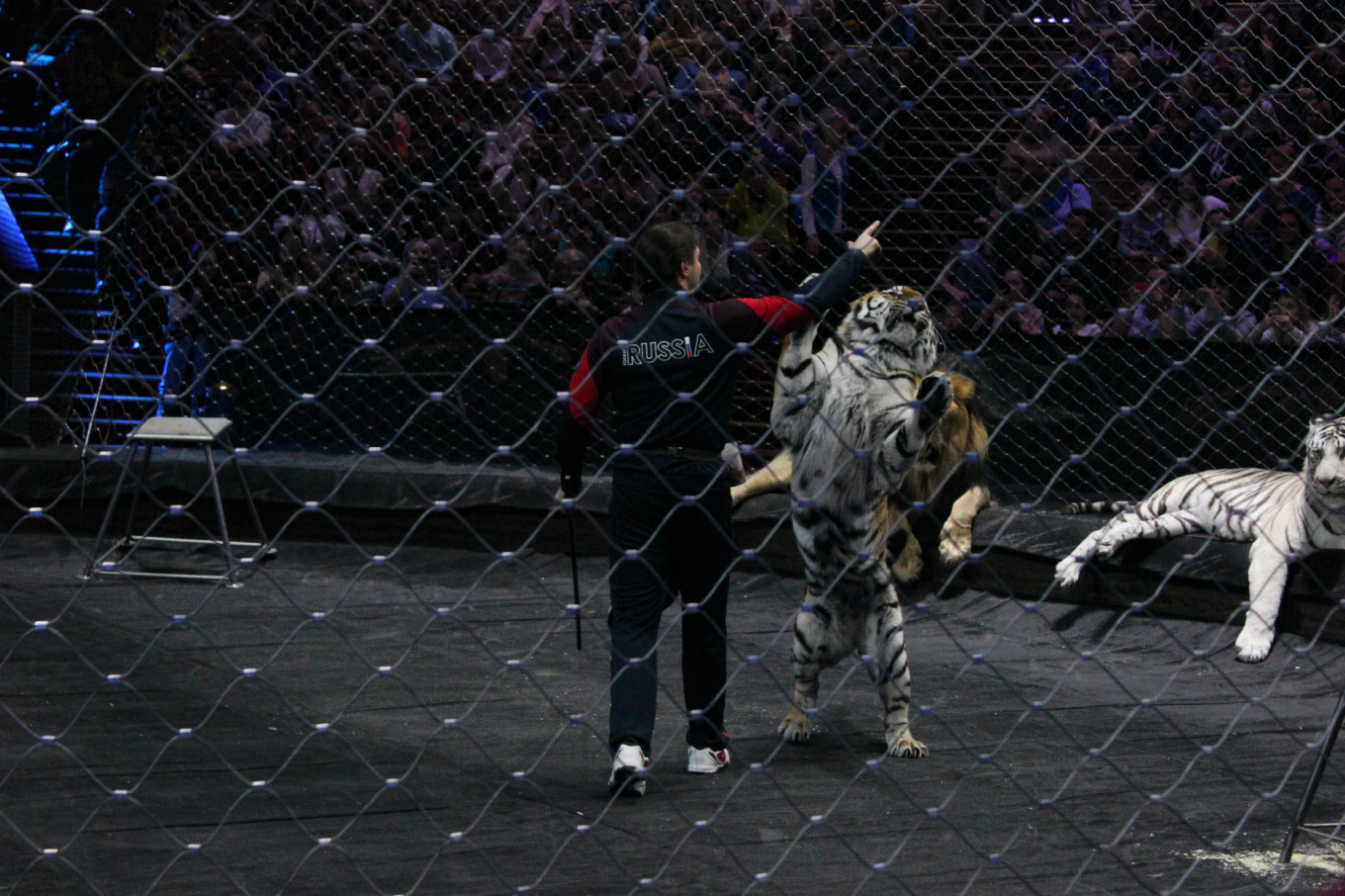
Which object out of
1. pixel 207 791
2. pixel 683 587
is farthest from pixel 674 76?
pixel 207 791

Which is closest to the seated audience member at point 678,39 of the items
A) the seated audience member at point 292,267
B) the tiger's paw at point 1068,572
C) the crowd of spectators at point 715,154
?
the crowd of spectators at point 715,154

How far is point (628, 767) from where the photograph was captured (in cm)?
374

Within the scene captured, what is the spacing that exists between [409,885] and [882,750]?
182 centimetres

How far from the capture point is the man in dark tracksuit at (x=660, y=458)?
3668mm

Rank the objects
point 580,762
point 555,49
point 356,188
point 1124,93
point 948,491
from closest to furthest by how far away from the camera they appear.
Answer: point 580,762 < point 1124,93 < point 948,491 < point 555,49 < point 356,188

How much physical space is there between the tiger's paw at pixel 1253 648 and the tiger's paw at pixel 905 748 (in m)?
1.86

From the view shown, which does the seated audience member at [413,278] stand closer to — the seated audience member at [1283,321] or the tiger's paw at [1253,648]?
the seated audience member at [1283,321]

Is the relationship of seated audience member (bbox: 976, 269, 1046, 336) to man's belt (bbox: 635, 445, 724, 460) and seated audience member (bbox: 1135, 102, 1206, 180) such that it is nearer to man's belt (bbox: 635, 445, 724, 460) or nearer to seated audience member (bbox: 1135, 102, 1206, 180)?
seated audience member (bbox: 1135, 102, 1206, 180)

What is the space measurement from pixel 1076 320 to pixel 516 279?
2649 millimetres

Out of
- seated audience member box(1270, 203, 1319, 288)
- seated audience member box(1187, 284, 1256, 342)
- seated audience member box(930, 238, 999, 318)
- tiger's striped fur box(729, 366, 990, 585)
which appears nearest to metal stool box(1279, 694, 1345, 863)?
seated audience member box(930, 238, 999, 318)

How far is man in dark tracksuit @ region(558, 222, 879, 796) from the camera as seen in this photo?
144 inches

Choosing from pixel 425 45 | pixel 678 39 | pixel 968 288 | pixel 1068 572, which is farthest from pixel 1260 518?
pixel 425 45

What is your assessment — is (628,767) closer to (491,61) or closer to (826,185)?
(826,185)

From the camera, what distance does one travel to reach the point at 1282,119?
5051 millimetres
